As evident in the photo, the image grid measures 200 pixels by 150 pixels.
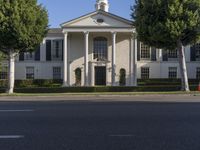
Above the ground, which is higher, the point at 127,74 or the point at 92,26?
the point at 92,26

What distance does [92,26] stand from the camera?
5481 centimetres

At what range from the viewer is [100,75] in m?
58.0

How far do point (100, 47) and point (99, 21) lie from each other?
15.3ft

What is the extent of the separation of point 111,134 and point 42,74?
2075 inches

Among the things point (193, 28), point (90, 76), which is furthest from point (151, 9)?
point (90, 76)

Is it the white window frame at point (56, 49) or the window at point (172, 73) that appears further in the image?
the white window frame at point (56, 49)

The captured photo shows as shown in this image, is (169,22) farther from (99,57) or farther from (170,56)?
(170,56)

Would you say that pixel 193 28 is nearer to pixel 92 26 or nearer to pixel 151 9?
pixel 151 9

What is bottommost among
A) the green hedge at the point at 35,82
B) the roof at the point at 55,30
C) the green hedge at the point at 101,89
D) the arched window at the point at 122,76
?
the green hedge at the point at 101,89

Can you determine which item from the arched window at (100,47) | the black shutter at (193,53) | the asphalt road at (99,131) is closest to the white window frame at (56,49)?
the arched window at (100,47)

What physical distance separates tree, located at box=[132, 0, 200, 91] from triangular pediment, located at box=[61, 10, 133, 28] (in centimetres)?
1636

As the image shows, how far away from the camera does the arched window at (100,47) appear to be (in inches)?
2304

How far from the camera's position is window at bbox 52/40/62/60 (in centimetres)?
6141

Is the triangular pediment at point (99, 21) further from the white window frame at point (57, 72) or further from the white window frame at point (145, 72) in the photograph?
the white window frame at point (57, 72)
